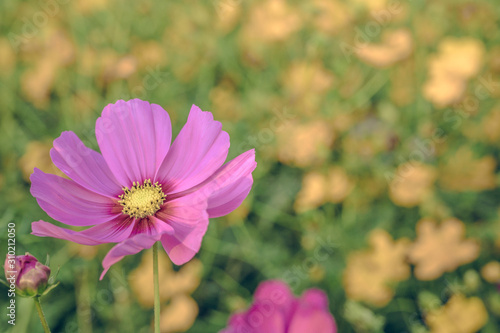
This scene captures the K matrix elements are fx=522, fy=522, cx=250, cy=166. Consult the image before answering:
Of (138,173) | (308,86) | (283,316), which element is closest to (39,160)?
(308,86)

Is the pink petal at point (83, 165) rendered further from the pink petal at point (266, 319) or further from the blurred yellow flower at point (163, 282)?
the blurred yellow flower at point (163, 282)

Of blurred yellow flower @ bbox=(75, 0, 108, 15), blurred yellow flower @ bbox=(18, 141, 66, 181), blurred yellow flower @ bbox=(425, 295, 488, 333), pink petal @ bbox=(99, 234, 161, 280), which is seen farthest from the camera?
blurred yellow flower @ bbox=(75, 0, 108, 15)

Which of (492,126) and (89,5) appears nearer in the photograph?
(492,126)

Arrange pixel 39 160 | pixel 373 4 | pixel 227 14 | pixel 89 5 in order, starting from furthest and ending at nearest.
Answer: pixel 89 5 → pixel 227 14 → pixel 373 4 → pixel 39 160

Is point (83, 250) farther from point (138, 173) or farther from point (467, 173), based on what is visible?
point (467, 173)

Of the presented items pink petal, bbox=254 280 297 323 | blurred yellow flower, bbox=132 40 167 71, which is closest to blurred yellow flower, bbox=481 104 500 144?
blurred yellow flower, bbox=132 40 167 71

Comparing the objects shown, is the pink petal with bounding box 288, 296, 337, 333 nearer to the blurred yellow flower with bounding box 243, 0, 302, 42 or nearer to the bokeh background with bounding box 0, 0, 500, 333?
the bokeh background with bounding box 0, 0, 500, 333

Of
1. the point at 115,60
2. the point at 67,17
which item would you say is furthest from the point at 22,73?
the point at 115,60

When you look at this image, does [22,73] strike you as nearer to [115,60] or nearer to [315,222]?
[115,60]
